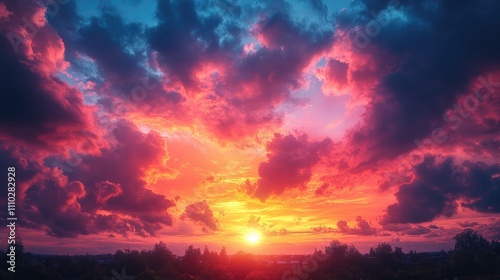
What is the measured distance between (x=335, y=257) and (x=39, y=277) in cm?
8595

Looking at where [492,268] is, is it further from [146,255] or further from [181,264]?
[146,255]

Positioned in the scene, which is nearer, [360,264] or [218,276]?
[218,276]

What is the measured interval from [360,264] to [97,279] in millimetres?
80385

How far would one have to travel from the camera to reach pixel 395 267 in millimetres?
112312

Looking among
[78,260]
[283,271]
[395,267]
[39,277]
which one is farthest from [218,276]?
[395,267]

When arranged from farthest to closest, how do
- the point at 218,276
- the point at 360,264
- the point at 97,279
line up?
the point at 360,264 < the point at 218,276 < the point at 97,279

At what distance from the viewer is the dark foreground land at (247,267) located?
249 ft

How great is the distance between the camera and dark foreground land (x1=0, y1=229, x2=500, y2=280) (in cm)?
7600

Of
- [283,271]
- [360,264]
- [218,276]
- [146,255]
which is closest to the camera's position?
[218,276]

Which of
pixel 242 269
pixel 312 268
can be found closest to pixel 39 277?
pixel 242 269

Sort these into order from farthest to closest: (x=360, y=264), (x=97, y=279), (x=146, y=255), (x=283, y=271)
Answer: (x=360, y=264), (x=146, y=255), (x=283, y=271), (x=97, y=279)

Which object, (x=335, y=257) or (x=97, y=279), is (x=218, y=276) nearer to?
(x=97, y=279)

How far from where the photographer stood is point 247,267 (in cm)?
11062

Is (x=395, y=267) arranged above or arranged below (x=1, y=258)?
below
